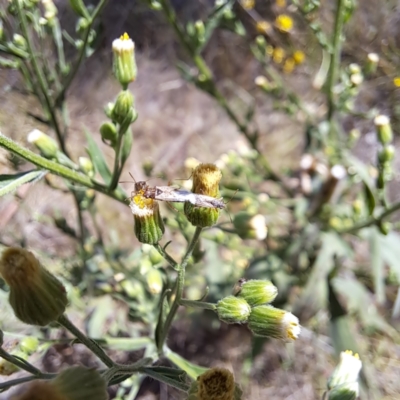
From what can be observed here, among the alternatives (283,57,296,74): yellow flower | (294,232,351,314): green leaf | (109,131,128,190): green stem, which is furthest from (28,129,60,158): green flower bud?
(283,57,296,74): yellow flower

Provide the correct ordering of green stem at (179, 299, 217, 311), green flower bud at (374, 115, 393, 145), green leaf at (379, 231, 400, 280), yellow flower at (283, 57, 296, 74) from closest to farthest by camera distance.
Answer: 1. green stem at (179, 299, 217, 311)
2. green flower bud at (374, 115, 393, 145)
3. green leaf at (379, 231, 400, 280)
4. yellow flower at (283, 57, 296, 74)

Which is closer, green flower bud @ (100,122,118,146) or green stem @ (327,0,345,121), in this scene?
green flower bud @ (100,122,118,146)

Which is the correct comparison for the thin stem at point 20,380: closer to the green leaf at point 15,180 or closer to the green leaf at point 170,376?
the green leaf at point 170,376

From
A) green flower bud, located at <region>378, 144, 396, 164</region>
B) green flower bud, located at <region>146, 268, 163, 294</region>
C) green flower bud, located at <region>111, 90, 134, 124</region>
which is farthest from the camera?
green flower bud, located at <region>378, 144, 396, 164</region>

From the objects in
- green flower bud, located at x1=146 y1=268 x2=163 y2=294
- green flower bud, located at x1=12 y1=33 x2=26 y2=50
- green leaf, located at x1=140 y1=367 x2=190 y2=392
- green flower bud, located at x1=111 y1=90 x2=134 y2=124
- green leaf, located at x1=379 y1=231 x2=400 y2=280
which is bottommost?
green leaf, located at x1=379 y1=231 x2=400 y2=280

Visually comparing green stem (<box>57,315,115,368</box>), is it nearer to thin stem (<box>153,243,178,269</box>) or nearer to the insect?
thin stem (<box>153,243,178,269</box>)

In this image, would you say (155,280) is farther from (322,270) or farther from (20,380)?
(322,270)

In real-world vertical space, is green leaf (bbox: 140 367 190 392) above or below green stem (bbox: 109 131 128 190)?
below
